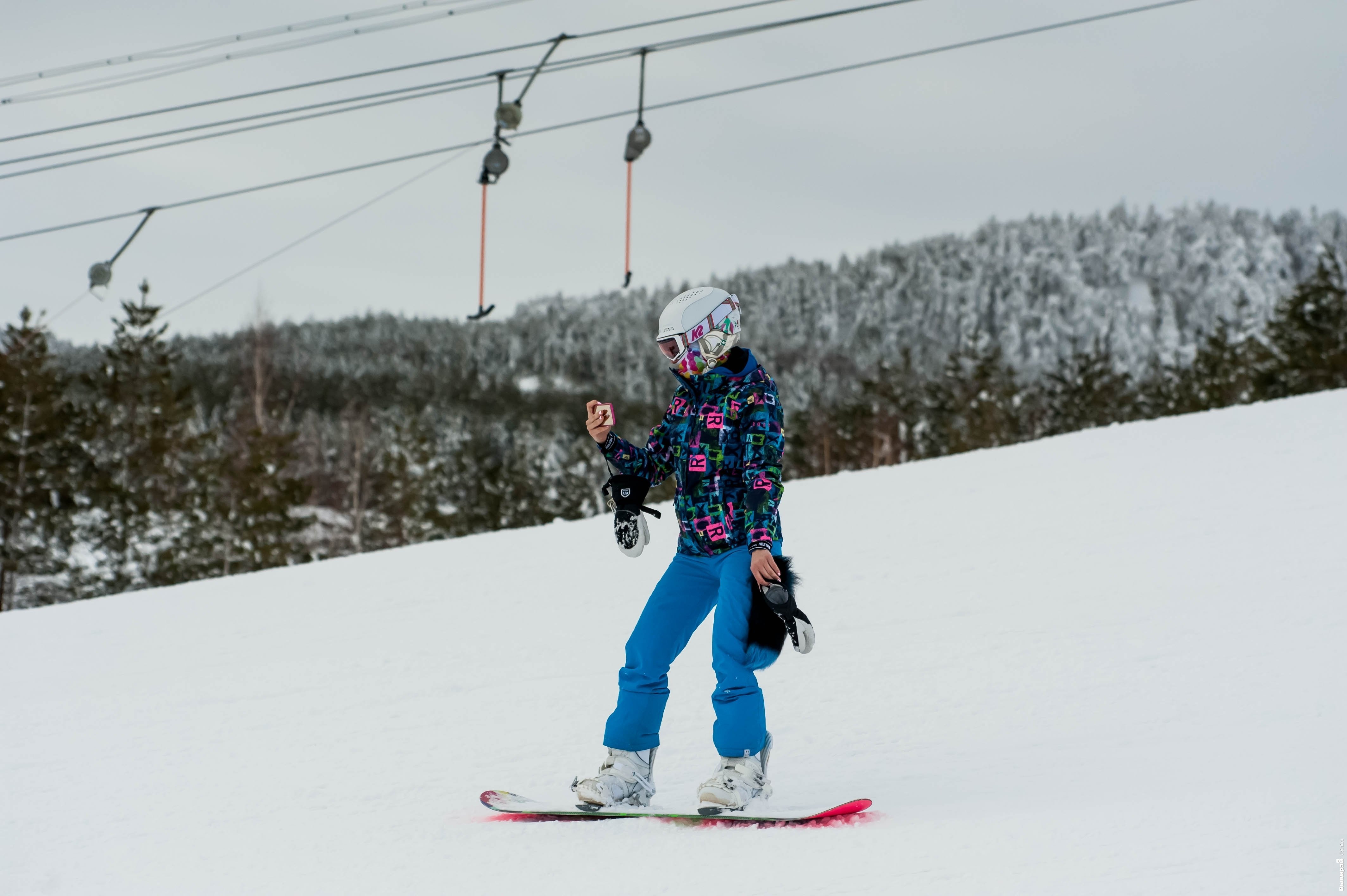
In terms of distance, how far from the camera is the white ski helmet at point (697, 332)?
342 centimetres

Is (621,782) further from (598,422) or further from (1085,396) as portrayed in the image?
(1085,396)

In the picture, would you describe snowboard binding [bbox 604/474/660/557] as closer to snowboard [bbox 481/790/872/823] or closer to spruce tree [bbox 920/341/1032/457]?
snowboard [bbox 481/790/872/823]

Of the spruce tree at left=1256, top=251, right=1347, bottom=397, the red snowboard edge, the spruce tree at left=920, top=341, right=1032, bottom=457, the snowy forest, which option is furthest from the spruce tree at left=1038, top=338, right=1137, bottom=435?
the red snowboard edge

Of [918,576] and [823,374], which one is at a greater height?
[823,374]

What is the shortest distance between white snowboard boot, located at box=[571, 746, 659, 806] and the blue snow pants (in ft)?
0.12

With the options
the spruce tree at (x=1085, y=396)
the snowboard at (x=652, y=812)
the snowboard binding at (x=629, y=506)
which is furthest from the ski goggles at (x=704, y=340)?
the spruce tree at (x=1085, y=396)

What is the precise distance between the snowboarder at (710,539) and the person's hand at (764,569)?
3 centimetres

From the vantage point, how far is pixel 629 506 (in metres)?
3.54

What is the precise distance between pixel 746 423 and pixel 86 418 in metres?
34.8

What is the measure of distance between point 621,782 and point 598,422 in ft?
3.91

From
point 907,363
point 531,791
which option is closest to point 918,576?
point 531,791

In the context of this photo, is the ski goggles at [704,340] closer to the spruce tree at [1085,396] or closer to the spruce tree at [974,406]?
the spruce tree at [974,406]

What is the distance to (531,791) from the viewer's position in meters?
3.98

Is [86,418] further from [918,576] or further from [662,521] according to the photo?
Result: [918,576]
